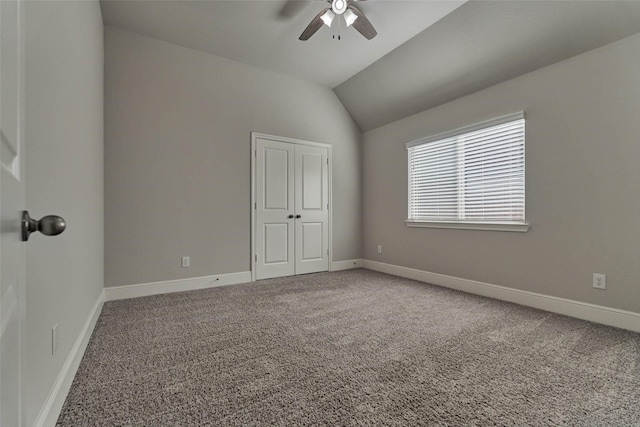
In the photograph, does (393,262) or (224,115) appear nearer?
(224,115)

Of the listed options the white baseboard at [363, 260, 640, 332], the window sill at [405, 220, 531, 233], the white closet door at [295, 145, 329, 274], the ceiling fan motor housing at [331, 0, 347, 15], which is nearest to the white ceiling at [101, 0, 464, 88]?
the ceiling fan motor housing at [331, 0, 347, 15]

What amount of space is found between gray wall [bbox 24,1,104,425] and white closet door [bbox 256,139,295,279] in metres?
2.00

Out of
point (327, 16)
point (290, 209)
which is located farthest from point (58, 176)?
point (290, 209)

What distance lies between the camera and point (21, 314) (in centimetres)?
64

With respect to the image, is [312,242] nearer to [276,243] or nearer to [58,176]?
[276,243]

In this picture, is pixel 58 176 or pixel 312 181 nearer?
pixel 58 176

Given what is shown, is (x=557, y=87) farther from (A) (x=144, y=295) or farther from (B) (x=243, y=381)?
(A) (x=144, y=295)

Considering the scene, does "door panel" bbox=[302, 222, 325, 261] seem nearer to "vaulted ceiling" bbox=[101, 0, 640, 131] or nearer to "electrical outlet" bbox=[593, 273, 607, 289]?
"vaulted ceiling" bbox=[101, 0, 640, 131]

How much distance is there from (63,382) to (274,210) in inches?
119

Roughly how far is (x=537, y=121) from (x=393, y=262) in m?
2.60

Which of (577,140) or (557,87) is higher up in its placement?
(557,87)

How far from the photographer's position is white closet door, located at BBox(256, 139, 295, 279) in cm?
417

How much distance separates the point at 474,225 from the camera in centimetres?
352

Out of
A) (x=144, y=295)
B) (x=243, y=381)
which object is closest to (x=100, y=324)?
(x=144, y=295)
